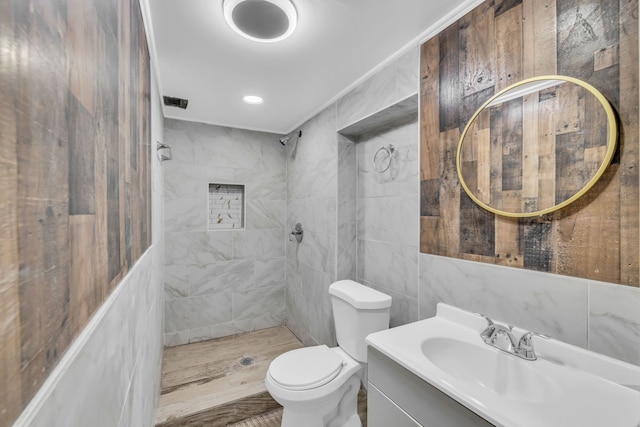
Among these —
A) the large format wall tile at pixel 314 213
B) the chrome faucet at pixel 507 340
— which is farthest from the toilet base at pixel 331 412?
the large format wall tile at pixel 314 213

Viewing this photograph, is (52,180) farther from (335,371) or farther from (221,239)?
(221,239)

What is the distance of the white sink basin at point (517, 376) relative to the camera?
744mm

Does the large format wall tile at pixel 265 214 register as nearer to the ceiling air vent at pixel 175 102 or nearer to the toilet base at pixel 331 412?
the ceiling air vent at pixel 175 102

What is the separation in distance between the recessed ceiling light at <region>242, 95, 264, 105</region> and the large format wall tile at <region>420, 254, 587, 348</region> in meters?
1.78

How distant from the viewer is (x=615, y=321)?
870 millimetres

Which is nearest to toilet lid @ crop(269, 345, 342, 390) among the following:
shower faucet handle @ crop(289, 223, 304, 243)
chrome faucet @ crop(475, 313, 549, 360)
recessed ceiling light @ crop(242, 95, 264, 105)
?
chrome faucet @ crop(475, 313, 549, 360)

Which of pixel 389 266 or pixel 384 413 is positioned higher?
pixel 389 266

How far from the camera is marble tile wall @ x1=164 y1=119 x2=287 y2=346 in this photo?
9.15 feet

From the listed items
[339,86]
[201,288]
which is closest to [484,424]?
[339,86]

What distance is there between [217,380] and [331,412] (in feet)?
3.50

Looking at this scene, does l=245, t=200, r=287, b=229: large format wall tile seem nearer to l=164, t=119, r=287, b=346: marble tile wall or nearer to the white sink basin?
l=164, t=119, r=287, b=346: marble tile wall

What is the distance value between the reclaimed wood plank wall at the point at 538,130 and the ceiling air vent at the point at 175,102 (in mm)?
1896

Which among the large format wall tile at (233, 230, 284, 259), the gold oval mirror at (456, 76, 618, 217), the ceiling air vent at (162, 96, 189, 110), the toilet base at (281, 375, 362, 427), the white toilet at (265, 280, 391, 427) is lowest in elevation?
the toilet base at (281, 375, 362, 427)

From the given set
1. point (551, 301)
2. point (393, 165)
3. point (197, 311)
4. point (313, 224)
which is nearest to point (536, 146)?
point (551, 301)
